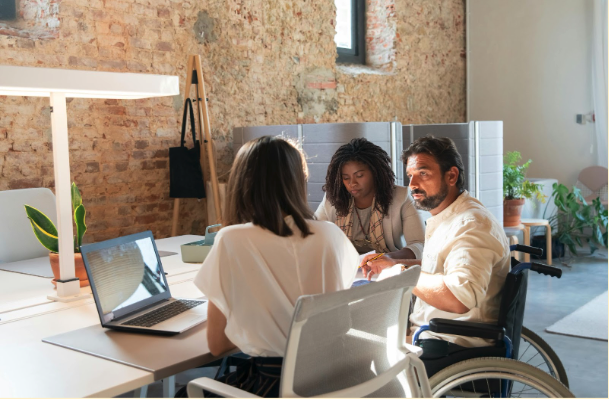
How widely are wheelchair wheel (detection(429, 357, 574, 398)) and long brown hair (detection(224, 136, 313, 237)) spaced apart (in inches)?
Result: 24.1

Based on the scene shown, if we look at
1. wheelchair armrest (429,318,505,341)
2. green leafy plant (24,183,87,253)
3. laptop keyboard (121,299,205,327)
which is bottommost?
wheelchair armrest (429,318,505,341)

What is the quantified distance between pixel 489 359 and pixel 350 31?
18.8ft

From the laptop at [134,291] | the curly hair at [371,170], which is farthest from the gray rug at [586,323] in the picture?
the laptop at [134,291]

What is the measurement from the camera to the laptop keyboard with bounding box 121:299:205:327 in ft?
6.23

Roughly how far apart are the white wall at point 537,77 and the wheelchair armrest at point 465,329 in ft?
19.7

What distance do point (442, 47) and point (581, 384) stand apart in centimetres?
531

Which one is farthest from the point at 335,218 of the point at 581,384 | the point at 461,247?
the point at 581,384

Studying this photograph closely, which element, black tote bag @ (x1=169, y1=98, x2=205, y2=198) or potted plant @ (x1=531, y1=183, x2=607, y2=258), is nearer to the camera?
black tote bag @ (x1=169, y1=98, x2=205, y2=198)

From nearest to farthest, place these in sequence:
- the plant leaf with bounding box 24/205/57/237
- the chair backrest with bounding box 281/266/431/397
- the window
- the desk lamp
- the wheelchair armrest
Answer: the chair backrest with bounding box 281/266/431/397 → the wheelchair armrest → the desk lamp → the plant leaf with bounding box 24/205/57/237 → the window

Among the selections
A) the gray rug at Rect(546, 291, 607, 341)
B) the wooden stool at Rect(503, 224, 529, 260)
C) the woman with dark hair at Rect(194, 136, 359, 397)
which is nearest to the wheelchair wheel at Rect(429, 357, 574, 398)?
the woman with dark hair at Rect(194, 136, 359, 397)

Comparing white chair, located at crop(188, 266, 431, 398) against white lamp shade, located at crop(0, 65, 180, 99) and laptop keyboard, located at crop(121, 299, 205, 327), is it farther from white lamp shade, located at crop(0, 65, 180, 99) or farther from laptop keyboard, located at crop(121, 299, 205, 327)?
white lamp shade, located at crop(0, 65, 180, 99)

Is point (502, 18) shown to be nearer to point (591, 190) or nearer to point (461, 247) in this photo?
point (591, 190)

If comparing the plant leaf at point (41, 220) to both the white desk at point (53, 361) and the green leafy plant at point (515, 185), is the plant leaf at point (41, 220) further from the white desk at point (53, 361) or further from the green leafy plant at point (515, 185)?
the green leafy plant at point (515, 185)

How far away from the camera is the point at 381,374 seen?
1552 mm
